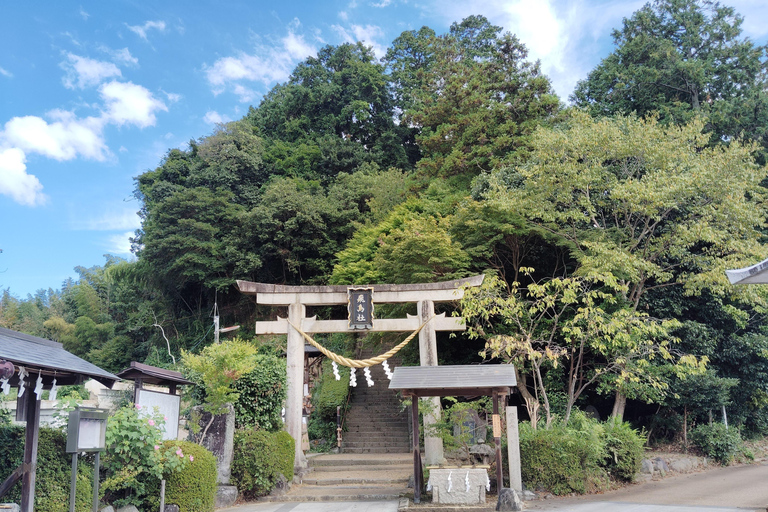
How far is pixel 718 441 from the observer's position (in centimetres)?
1384

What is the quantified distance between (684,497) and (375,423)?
9403 mm

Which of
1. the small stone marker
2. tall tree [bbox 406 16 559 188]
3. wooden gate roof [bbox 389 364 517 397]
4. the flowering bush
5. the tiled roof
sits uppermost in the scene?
tall tree [bbox 406 16 559 188]

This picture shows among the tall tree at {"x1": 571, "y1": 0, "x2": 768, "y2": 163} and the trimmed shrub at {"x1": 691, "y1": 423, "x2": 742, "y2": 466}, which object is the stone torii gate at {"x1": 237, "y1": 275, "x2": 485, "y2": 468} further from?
the tall tree at {"x1": 571, "y1": 0, "x2": 768, "y2": 163}

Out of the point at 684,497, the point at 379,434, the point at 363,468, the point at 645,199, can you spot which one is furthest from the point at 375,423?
the point at 645,199

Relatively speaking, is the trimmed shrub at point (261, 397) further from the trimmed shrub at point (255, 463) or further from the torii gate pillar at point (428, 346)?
the torii gate pillar at point (428, 346)

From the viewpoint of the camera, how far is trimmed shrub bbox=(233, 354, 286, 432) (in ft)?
37.0

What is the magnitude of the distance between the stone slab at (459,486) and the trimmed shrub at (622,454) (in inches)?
136

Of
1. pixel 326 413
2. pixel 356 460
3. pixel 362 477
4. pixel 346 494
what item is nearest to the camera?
pixel 346 494

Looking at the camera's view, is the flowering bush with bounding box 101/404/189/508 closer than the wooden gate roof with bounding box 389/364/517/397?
Yes

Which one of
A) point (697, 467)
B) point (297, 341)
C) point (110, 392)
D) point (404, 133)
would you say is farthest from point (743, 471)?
point (404, 133)

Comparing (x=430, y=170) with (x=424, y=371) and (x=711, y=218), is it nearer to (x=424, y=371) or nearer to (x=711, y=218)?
(x=711, y=218)

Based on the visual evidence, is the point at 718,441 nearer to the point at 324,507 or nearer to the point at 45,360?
the point at 324,507

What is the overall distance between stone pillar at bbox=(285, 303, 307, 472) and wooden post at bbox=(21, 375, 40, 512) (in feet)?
19.8

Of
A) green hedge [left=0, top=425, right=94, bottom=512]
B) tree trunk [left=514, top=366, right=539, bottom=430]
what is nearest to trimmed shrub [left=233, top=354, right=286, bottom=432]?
green hedge [left=0, top=425, right=94, bottom=512]
